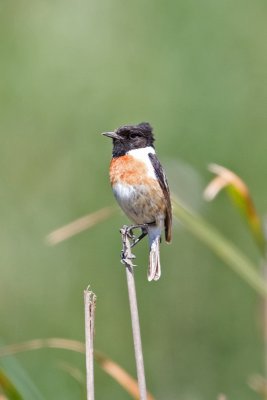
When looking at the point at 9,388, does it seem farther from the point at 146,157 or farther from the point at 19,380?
the point at 146,157

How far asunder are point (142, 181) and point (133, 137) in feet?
0.62

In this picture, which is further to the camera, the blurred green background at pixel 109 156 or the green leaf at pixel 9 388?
the blurred green background at pixel 109 156

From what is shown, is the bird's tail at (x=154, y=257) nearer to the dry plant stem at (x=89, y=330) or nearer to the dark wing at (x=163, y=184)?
the dark wing at (x=163, y=184)

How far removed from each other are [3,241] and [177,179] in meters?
1.14

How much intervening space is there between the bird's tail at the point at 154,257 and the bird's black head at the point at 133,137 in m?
0.36

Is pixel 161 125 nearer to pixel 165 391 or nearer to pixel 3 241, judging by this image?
pixel 3 241

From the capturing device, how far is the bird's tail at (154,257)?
3.74 metres

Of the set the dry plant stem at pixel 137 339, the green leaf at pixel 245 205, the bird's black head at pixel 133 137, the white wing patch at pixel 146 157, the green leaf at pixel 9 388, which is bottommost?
the green leaf at pixel 9 388

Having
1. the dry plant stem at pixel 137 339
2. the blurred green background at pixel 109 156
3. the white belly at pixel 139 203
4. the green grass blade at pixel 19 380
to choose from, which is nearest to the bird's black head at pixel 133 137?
the white belly at pixel 139 203

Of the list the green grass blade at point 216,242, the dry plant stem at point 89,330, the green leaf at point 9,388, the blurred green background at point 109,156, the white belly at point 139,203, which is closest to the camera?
the dry plant stem at point 89,330

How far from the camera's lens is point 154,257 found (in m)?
3.85

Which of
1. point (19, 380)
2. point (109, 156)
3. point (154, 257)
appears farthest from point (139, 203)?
point (109, 156)

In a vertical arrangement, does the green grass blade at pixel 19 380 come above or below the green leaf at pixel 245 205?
below

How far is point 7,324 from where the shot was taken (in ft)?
18.5
